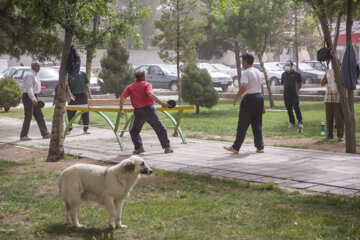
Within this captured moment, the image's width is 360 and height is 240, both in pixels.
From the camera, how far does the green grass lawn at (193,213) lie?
16.9 feet

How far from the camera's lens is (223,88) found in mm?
32875

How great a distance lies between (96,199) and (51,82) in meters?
22.3

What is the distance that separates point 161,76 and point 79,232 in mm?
26415

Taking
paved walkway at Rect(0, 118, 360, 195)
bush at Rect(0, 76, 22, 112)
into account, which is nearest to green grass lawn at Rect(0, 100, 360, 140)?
bush at Rect(0, 76, 22, 112)

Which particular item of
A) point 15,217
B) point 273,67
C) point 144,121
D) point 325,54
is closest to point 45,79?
point 273,67

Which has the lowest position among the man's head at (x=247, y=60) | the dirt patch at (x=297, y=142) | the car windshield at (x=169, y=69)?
the dirt patch at (x=297, y=142)

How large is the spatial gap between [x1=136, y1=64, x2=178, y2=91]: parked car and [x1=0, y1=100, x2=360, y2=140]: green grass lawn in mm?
8934

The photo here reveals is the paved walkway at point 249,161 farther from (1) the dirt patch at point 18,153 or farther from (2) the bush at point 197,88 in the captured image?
(2) the bush at point 197,88

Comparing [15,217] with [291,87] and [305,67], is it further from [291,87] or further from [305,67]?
[305,67]

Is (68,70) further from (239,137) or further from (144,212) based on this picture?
(144,212)

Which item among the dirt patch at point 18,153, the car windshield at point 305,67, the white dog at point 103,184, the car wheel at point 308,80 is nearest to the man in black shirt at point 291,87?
the dirt patch at point 18,153

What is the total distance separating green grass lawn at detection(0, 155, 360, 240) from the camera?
5137mm

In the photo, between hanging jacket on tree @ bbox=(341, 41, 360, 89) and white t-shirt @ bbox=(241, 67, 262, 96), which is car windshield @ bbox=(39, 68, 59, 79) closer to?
white t-shirt @ bbox=(241, 67, 262, 96)

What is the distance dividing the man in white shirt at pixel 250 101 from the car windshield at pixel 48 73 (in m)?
18.9
